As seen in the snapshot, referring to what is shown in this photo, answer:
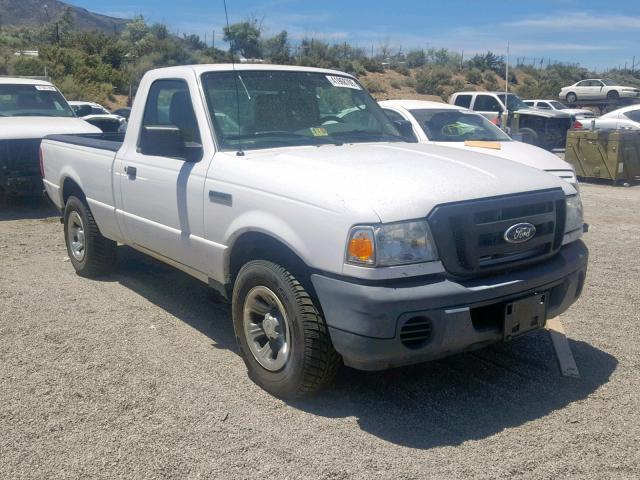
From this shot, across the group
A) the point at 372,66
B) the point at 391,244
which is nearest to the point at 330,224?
the point at 391,244

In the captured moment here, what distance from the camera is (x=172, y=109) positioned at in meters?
5.47

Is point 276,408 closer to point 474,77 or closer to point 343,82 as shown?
point 343,82

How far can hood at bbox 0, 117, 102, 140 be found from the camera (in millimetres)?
10570

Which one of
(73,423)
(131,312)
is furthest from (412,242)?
(131,312)

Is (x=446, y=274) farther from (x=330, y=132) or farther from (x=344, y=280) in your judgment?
(x=330, y=132)

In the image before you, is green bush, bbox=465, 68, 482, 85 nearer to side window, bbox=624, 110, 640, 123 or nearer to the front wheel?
side window, bbox=624, 110, 640, 123

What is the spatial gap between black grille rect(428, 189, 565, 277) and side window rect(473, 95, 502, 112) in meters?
A: 17.8

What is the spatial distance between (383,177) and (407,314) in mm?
818

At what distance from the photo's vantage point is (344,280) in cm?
373

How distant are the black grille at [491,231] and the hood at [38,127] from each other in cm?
795

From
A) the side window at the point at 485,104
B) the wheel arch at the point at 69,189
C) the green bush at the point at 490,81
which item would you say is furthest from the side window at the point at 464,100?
the green bush at the point at 490,81

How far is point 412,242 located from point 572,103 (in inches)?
1574

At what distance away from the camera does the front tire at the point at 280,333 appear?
13.1 feet

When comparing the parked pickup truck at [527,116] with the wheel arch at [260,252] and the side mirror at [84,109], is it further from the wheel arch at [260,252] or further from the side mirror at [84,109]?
the wheel arch at [260,252]
